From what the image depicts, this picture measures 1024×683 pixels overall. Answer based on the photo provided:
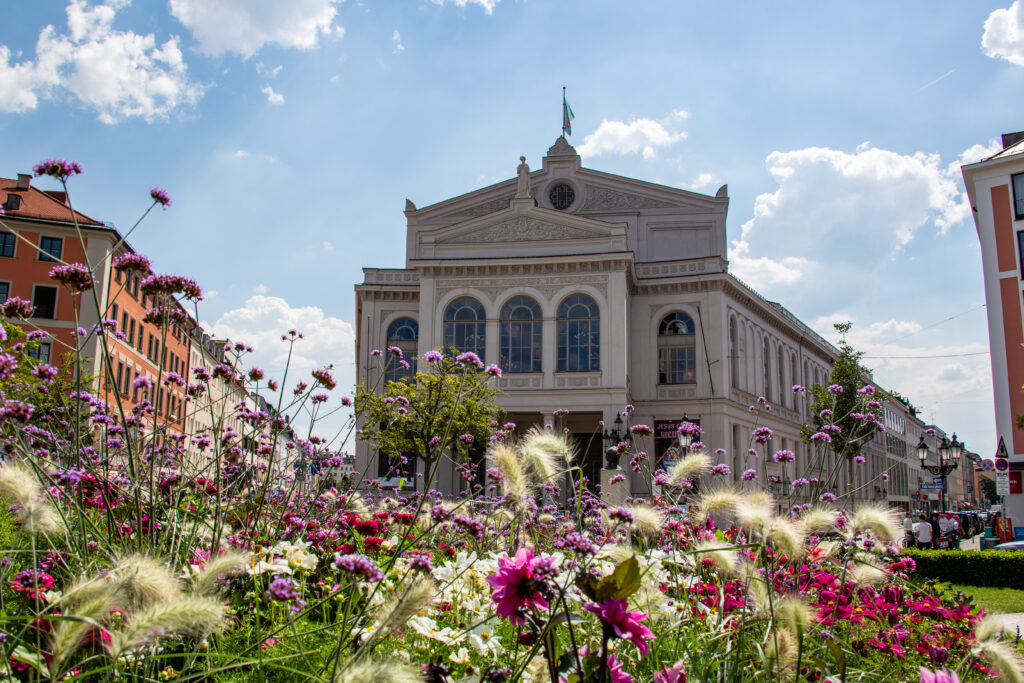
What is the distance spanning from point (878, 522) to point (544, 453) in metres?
1.25

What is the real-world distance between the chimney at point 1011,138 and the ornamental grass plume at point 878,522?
44340 millimetres

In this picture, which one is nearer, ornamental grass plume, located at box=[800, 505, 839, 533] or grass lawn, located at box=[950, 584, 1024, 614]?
ornamental grass plume, located at box=[800, 505, 839, 533]

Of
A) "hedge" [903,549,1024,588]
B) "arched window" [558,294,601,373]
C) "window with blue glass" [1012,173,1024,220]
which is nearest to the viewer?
"hedge" [903,549,1024,588]

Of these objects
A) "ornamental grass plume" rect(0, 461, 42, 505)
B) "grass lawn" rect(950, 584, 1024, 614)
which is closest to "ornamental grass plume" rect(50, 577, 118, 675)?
"ornamental grass plume" rect(0, 461, 42, 505)

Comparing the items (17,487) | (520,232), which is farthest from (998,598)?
(520,232)

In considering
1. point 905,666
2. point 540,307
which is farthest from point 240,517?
point 540,307

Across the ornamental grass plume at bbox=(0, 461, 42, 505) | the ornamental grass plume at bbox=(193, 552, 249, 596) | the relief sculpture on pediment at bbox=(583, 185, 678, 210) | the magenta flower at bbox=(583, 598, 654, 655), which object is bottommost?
the magenta flower at bbox=(583, 598, 654, 655)

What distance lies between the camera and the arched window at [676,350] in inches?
1489

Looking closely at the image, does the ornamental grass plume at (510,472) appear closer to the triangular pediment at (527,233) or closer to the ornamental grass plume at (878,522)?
the ornamental grass plume at (878,522)

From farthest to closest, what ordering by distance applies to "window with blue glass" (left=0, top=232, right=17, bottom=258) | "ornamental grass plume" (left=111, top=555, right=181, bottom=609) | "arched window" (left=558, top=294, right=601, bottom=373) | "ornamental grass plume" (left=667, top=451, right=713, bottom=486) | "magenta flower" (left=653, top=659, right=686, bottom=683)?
"window with blue glass" (left=0, top=232, right=17, bottom=258), "arched window" (left=558, top=294, right=601, bottom=373), "ornamental grass plume" (left=667, top=451, right=713, bottom=486), "magenta flower" (left=653, top=659, right=686, bottom=683), "ornamental grass plume" (left=111, top=555, right=181, bottom=609)

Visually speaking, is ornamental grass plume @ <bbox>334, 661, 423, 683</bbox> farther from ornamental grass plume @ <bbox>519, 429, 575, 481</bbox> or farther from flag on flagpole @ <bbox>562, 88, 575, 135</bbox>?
flag on flagpole @ <bbox>562, 88, 575, 135</bbox>

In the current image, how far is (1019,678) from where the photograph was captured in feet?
6.86

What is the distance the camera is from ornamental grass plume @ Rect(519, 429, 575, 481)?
312cm

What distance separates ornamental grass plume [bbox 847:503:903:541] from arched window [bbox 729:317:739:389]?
1437 inches
